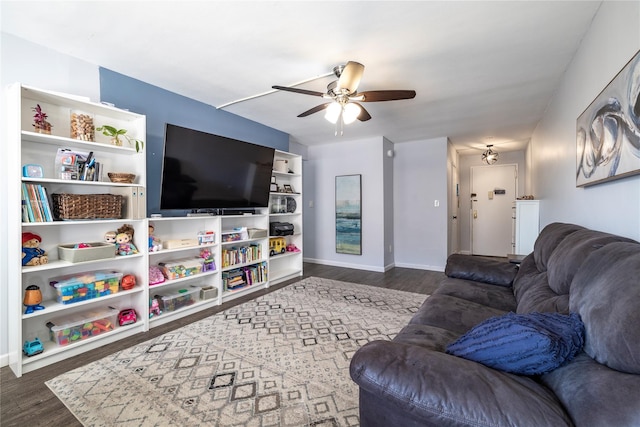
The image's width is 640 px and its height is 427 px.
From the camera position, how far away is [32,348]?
199 centimetres

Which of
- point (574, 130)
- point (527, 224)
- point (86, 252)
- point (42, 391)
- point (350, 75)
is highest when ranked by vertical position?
point (350, 75)

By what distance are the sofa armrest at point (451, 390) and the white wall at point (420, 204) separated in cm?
434

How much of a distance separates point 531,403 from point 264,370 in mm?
1619

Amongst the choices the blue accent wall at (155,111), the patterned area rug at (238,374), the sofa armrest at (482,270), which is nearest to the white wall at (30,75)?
the blue accent wall at (155,111)

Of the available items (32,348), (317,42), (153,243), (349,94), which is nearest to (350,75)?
(349,94)

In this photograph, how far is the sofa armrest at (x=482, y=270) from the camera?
235cm

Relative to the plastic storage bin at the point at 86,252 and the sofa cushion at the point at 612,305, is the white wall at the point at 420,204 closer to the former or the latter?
A: the sofa cushion at the point at 612,305

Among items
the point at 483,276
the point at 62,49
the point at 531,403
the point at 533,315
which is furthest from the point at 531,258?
the point at 62,49

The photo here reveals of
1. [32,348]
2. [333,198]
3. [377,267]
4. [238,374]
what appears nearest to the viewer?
[238,374]

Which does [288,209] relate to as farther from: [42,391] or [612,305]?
[612,305]

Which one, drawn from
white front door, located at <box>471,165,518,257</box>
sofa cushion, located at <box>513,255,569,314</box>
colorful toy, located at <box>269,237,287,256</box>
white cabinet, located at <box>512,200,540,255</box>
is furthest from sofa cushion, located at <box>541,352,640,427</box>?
white front door, located at <box>471,165,518,257</box>

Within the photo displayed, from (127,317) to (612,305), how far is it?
3.14 meters

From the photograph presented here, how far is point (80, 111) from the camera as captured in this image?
2.37 m

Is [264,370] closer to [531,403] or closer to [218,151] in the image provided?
[531,403]
